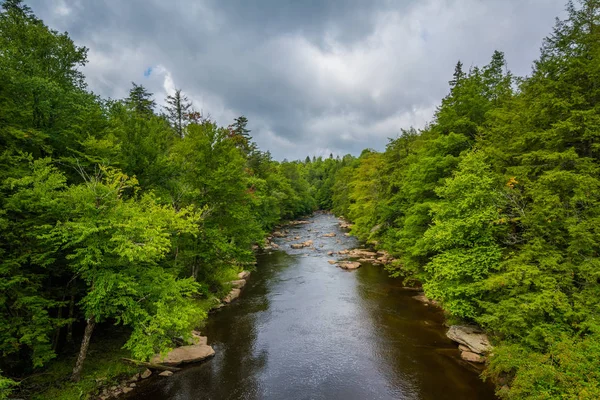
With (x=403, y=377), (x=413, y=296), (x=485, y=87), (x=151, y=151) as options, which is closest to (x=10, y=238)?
(x=151, y=151)

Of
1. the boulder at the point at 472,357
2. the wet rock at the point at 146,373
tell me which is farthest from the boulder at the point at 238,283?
the boulder at the point at 472,357

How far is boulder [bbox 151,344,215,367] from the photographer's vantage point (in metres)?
13.7

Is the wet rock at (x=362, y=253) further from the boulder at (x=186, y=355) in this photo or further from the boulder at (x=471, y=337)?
the boulder at (x=186, y=355)

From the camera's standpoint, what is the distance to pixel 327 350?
15.3m

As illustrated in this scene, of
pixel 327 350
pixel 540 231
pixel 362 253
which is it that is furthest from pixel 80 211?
pixel 362 253

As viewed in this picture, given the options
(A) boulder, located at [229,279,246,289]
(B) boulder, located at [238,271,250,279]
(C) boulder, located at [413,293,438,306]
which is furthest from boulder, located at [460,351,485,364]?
(B) boulder, located at [238,271,250,279]

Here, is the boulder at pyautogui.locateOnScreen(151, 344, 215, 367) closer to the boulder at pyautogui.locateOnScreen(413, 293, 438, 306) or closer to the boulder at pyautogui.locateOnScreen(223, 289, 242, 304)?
the boulder at pyautogui.locateOnScreen(223, 289, 242, 304)

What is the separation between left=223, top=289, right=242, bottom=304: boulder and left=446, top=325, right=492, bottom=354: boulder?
14.9 meters

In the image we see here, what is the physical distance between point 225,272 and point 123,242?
16088 millimetres

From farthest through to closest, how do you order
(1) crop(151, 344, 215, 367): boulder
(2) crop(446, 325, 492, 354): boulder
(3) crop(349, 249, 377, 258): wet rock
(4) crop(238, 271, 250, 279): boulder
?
(3) crop(349, 249, 377, 258): wet rock → (4) crop(238, 271, 250, 279): boulder → (2) crop(446, 325, 492, 354): boulder → (1) crop(151, 344, 215, 367): boulder

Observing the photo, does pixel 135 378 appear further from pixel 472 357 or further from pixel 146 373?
pixel 472 357

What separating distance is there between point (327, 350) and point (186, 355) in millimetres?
7225

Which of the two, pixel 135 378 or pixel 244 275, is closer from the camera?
pixel 135 378

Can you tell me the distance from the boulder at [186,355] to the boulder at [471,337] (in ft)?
43.0
